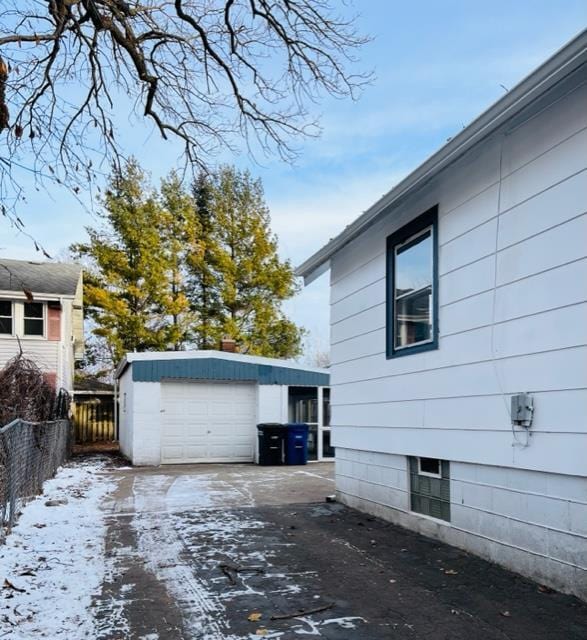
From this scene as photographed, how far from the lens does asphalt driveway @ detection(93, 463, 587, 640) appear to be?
11.7ft

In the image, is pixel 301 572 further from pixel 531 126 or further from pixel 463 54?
pixel 463 54

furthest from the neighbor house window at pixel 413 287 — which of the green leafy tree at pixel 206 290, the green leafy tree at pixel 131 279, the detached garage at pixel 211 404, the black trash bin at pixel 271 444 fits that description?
the green leafy tree at pixel 206 290

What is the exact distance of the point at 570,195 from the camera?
13.5 feet

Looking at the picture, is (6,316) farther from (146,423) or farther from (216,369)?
(216,369)

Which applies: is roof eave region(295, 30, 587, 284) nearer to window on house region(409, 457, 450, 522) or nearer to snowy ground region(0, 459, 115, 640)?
window on house region(409, 457, 450, 522)

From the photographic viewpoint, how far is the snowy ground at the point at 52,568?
12.1 ft

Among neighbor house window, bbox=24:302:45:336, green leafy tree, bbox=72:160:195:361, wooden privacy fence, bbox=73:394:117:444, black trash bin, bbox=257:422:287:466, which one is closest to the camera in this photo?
black trash bin, bbox=257:422:287:466

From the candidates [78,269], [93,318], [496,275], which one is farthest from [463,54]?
[93,318]

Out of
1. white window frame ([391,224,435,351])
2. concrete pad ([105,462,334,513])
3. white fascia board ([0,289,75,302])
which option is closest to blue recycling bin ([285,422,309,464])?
concrete pad ([105,462,334,513])

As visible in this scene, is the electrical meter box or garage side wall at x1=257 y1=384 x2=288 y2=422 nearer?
the electrical meter box

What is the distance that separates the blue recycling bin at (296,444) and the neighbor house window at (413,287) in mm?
8360

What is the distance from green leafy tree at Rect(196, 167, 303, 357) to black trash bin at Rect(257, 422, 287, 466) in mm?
9442

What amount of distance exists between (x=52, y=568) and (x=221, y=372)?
32.7 ft

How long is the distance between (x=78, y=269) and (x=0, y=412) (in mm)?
13122
